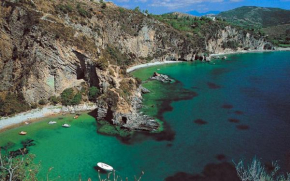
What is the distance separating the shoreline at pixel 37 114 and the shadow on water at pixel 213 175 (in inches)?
986

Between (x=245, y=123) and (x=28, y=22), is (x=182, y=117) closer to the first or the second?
(x=245, y=123)

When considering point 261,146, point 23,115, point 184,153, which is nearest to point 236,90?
point 261,146

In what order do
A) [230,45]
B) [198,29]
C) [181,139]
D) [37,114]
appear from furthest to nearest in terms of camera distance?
[230,45] < [198,29] < [37,114] < [181,139]

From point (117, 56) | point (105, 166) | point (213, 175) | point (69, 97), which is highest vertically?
point (117, 56)

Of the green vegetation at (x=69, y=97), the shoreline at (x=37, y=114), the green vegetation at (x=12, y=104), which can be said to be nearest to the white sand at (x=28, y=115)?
the shoreline at (x=37, y=114)

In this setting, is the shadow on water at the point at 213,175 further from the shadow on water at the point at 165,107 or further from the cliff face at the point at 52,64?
the cliff face at the point at 52,64

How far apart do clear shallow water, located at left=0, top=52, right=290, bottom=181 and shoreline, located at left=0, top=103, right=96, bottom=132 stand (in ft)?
6.77

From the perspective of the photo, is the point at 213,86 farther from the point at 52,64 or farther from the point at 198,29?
the point at 198,29

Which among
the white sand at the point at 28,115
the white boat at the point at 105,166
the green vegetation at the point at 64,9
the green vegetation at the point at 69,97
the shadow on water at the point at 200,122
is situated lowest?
the white boat at the point at 105,166

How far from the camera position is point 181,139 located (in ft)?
121

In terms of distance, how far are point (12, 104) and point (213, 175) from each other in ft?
123

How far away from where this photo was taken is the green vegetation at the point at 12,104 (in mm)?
42250

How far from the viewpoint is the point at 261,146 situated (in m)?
34.5

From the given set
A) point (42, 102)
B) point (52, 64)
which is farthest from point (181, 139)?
point (52, 64)
